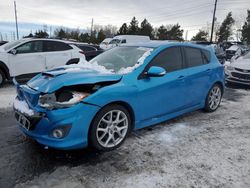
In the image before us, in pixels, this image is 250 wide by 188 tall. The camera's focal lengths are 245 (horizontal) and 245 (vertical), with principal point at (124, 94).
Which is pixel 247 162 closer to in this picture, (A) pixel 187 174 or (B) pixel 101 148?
(A) pixel 187 174

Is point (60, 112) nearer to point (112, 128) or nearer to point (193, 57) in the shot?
point (112, 128)

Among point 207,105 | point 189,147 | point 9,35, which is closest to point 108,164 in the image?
point 189,147

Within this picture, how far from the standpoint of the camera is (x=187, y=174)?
305cm

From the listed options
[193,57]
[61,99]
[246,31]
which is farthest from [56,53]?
[246,31]

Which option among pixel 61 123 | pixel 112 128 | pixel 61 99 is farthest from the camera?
pixel 112 128

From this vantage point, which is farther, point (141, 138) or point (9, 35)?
point (9, 35)

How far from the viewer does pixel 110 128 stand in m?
3.56

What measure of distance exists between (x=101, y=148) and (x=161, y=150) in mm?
912

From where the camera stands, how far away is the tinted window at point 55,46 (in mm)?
8613

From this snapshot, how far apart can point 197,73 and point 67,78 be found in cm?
275

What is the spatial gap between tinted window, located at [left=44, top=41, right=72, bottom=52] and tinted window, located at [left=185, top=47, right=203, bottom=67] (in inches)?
214

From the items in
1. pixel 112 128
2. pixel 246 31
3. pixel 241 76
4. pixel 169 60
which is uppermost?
pixel 246 31

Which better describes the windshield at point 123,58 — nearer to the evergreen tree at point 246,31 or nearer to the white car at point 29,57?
the white car at point 29,57

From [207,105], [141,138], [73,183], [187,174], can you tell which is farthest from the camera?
[207,105]
